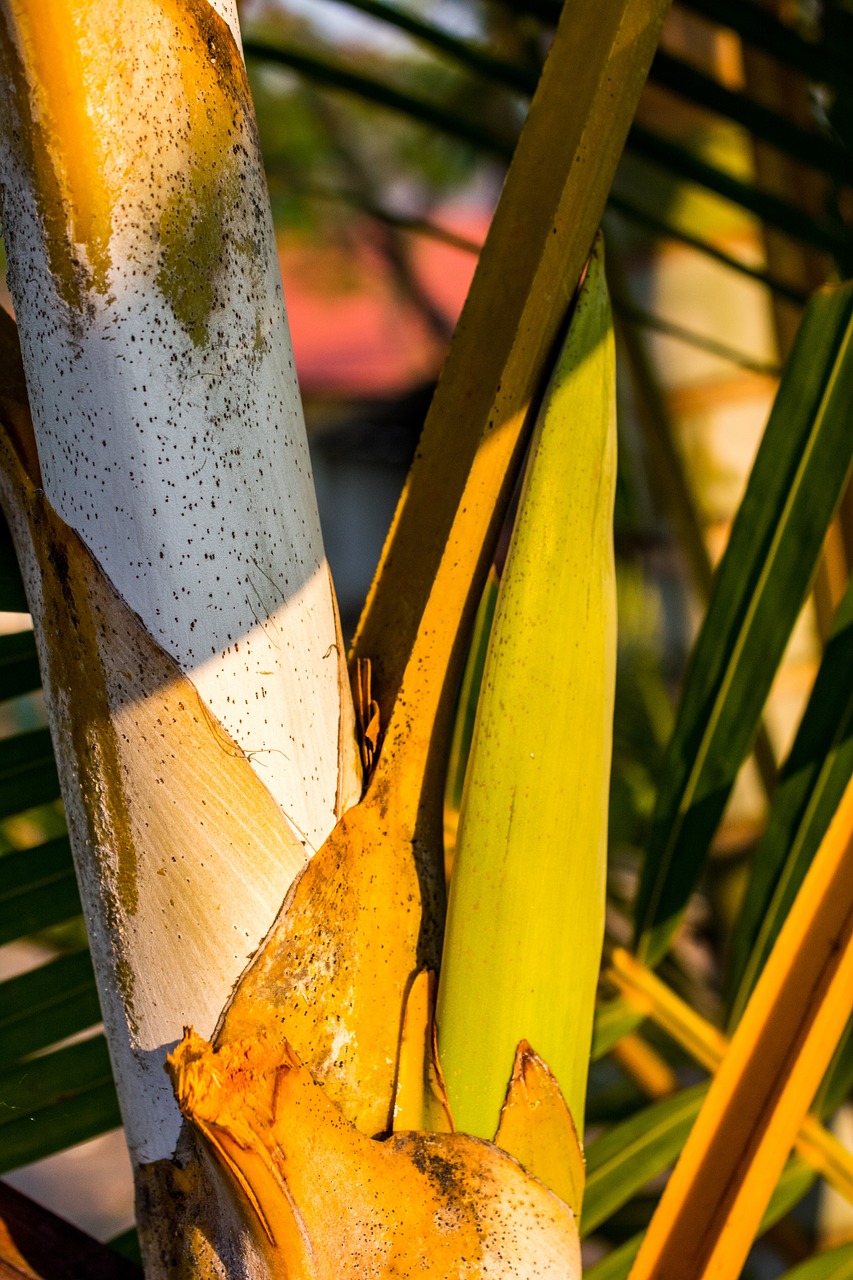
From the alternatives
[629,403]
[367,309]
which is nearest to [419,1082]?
[629,403]

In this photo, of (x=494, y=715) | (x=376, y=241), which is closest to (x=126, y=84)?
(x=494, y=715)

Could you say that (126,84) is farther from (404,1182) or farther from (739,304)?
(739,304)

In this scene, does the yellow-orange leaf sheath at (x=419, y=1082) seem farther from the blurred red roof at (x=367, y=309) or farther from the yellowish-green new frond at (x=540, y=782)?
the blurred red roof at (x=367, y=309)

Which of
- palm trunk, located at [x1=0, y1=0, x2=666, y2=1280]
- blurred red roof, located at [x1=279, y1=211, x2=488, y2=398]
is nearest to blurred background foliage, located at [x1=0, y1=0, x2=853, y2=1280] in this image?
blurred red roof, located at [x1=279, y1=211, x2=488, y2=398]

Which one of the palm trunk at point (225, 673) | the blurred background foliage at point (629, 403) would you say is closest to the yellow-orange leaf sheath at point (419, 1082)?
the palm trunk at point (225, 673)

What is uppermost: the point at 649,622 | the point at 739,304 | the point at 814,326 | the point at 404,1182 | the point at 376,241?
the point at 376,241

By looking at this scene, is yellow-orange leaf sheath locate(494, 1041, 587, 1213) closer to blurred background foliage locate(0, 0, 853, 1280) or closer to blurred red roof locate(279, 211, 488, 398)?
blurred background foliage locate(0, 0, 853, 1280)
